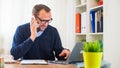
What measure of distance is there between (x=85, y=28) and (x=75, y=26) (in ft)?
1.32

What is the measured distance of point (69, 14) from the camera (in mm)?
4055

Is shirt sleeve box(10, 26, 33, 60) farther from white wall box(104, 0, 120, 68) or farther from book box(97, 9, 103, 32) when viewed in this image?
book box(97, 9, 103, 32)

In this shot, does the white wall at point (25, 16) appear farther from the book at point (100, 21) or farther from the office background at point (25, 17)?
the book at point (100, 21)

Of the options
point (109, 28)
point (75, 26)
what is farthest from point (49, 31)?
point (75, 26)

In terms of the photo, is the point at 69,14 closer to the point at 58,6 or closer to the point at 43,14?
the point at 58,6

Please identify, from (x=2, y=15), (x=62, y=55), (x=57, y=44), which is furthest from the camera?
(x=2, y=15)

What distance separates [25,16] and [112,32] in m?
1.71

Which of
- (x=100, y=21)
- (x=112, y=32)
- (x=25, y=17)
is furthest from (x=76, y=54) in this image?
(x=25, y=17)

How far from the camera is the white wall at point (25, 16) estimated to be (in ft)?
12.5

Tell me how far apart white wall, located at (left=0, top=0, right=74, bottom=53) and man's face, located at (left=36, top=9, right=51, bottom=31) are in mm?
1325

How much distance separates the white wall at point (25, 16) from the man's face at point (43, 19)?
1.32 m

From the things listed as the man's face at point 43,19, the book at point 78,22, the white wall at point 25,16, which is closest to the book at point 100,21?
the book at point 78,22

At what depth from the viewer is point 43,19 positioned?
254cm

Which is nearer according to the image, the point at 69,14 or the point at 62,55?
the point at 62,55
